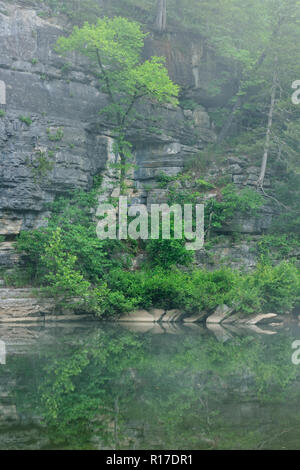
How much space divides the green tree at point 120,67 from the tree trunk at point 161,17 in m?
3.52

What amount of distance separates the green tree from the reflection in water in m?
11.7

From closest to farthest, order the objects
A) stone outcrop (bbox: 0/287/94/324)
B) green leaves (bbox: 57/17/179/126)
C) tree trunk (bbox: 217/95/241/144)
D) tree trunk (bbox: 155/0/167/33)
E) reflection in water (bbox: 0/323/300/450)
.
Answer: reflection in water (bbox: 0/323/300/450)
stone outcrop (bbox: 0/287/94/324)
green leaves (bbox: 57/17/179/126)
tree trunk (bbox: 217/95/241/144)
tree trunk (bbox: 155/0/167/33)

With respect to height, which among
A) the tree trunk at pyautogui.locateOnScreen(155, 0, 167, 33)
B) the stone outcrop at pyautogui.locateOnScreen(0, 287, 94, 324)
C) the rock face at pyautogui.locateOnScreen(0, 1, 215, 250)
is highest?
the tree trunk at pyautogui.locateOnScreen(155, 0, 167, 33)

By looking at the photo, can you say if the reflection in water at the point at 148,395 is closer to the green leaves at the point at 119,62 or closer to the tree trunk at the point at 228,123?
the green leaves at the point at 119,62

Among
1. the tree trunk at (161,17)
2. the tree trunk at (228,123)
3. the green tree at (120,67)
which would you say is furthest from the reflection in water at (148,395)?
the tree trunk at (161,17)

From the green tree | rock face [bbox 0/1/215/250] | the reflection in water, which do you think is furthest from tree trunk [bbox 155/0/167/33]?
the reflection in water

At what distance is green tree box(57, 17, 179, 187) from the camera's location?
19.0m

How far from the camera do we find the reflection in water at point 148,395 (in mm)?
4207

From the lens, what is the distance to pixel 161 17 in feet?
78.7

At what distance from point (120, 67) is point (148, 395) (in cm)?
1763

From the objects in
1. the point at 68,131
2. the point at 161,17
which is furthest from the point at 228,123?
the point at 68,131

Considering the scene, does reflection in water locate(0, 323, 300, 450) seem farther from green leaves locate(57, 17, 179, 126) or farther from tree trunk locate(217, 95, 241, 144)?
tree trunk locate(217, 95, 241, 144)

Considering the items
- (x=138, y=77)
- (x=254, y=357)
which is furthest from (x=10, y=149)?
(x=254, y=357)
